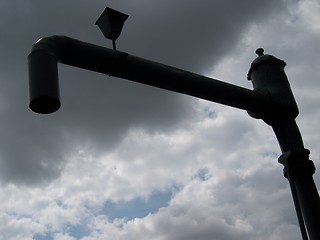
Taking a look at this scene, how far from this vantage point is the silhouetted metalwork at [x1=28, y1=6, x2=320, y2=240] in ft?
12.0

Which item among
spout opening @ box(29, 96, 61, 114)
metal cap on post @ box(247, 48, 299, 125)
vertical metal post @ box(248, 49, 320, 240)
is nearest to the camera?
spout opening @ box(29, 96, 61, 114)

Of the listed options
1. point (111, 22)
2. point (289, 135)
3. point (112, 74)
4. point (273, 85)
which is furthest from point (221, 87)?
point (111, 22)

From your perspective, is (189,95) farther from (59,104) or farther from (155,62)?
(59,104)

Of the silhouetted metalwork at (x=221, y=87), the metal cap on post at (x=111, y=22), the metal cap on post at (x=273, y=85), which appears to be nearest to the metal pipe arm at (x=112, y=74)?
the silhouetted metalwork at (x=221, y=87)

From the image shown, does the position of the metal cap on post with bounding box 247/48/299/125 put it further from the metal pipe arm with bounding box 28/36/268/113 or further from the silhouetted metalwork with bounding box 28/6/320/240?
the metal pipe arm with bounding box 28/36/268/113

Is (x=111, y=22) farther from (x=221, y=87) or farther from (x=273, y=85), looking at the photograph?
(x=273, y=85)

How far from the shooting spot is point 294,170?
4.74 m

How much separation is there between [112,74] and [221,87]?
49.3 inches

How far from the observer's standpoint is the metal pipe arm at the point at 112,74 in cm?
355

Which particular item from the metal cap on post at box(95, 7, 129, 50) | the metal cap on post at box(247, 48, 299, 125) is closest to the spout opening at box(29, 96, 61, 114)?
the metal cap on post at box(95, 7, 129, 50)

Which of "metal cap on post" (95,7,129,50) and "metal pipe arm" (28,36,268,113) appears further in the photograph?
"metal cap on post" (95,7,129,50)

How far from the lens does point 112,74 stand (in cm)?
429

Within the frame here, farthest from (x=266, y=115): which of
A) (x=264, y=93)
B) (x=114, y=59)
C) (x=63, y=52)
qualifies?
(x=63, y=52)

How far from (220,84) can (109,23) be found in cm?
140
